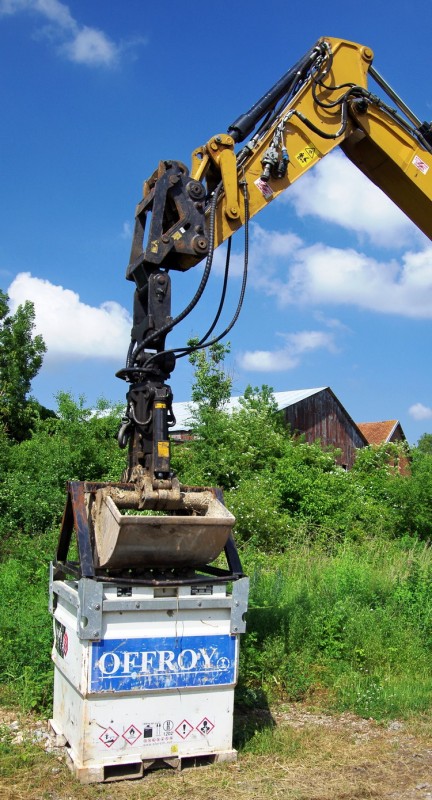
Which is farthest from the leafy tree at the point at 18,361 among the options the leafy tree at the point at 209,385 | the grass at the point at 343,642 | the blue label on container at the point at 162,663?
the blue label on container at the point at 162,663

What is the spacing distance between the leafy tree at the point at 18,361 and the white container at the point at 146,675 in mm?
21600

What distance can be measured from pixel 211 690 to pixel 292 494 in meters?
10.3

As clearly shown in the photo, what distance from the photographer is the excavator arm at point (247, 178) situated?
16.3ft

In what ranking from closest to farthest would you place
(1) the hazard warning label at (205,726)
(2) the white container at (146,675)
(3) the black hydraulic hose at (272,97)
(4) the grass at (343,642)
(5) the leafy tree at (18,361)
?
(2) the white container at (146,675)
(1) the hazard warning label at (205,726)
(3) the black hydraulic hose at (272,97)
(4) the grass at (343,642)
(5) the leafy tree at (18,361)

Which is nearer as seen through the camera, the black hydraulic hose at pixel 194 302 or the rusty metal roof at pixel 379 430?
the black hydraulic hose at pixel 194 302

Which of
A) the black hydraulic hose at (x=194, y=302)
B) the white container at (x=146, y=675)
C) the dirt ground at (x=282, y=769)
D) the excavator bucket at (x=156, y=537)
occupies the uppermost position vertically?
the black hydraulic hose at (x=194, y=302)

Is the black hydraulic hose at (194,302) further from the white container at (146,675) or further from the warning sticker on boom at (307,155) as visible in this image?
the white container at (146,675)

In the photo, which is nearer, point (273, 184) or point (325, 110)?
point (273, 184)

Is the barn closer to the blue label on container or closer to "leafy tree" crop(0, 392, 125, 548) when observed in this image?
"leafy tree" crop(0, 392, 125, 548)

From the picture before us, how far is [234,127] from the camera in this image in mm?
5754

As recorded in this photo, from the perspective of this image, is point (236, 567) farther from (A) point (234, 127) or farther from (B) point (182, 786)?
(A) point (234, 127)

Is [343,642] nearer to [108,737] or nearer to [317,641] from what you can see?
[317,641]

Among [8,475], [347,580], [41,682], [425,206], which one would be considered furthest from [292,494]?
[41,682]

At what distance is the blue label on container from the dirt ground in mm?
529
